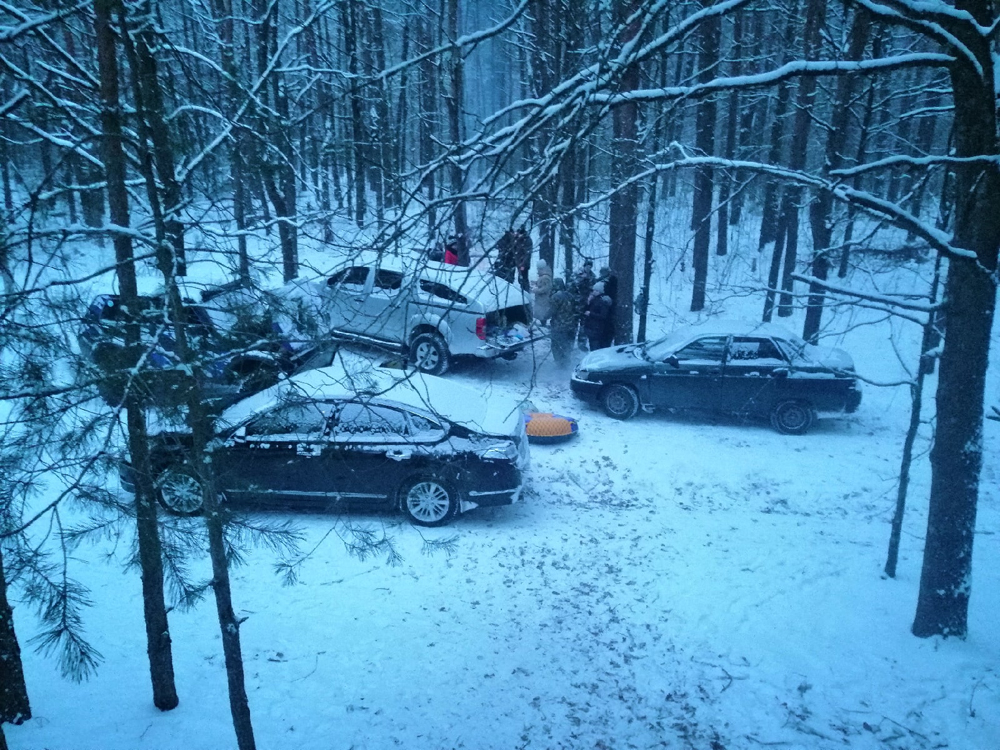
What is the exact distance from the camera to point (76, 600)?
3.64 metres

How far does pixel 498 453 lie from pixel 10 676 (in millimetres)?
4545

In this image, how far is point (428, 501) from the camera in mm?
7508

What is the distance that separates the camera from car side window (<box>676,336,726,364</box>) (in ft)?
33.6

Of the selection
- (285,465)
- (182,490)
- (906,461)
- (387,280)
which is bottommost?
(285,465)

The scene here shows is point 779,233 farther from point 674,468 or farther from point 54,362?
point 54,362

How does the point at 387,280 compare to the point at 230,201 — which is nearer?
the point at 387,280

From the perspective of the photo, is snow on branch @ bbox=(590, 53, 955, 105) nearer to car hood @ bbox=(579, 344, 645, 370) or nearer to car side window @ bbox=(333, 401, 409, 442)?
car side window @ bbox=(333, 401, 409, 442)

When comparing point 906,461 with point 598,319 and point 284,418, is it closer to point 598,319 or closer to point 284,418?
point 284,418

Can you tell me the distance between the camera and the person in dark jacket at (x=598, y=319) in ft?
39.1

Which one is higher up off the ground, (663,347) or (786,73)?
(786,73)

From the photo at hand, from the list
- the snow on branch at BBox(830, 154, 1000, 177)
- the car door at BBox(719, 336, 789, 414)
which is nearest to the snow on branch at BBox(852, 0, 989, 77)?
the snow on branch at BBox(830, 154, 1000, 177)

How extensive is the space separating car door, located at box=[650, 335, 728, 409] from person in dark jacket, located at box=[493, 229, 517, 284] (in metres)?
7.28

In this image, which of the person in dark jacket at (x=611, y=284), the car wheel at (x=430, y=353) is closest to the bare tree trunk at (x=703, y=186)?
the person in dark jacket at (x=611, y=284)

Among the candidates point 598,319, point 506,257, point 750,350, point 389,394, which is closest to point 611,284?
point 598,319
